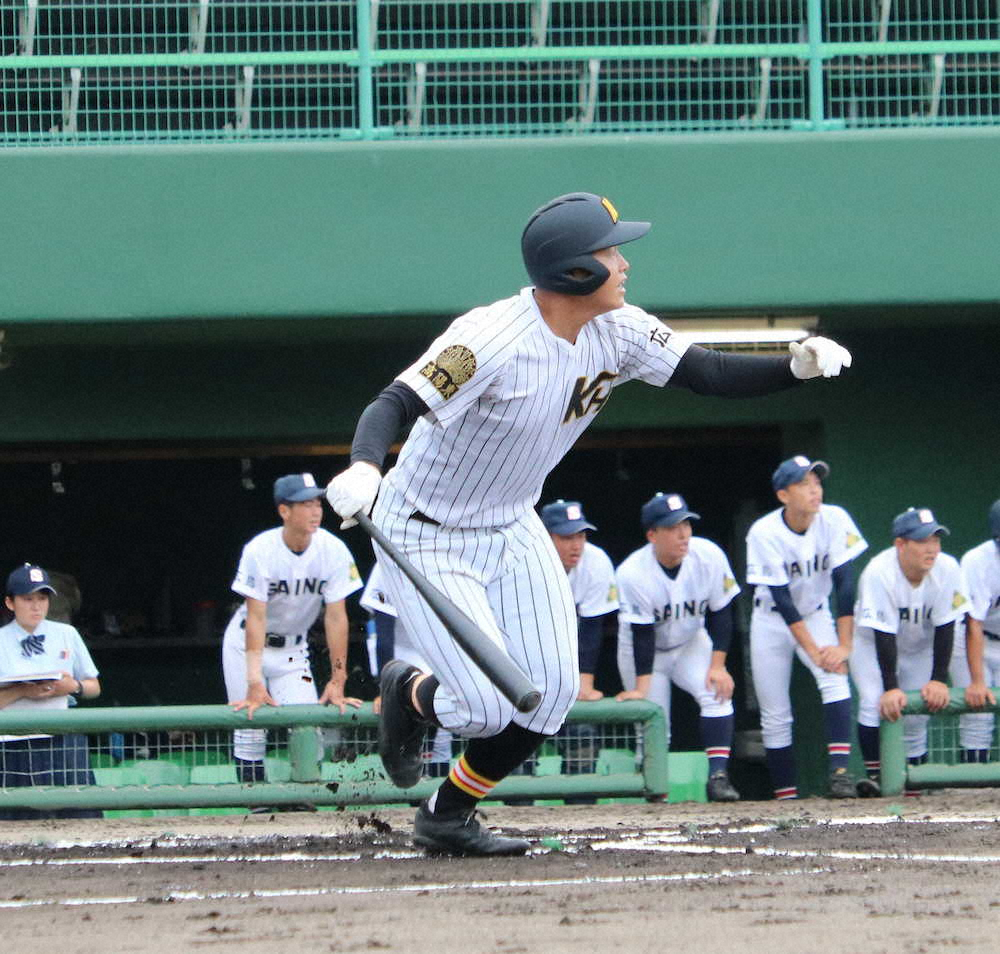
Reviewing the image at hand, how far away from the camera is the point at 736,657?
1070 centimetres

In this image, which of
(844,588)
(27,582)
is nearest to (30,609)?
(27,582)

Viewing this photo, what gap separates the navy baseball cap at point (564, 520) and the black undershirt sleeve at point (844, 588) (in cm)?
115

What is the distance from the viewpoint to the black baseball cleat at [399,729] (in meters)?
4.68

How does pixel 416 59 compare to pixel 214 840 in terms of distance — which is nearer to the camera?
pixel 214 840

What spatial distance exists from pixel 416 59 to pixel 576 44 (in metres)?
1.10

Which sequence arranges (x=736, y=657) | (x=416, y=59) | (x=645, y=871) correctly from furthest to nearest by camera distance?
1. (x=736, y=657)
2. (x=416, y=59)
3. (x=645, y=871)

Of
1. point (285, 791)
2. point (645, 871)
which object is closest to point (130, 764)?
point (285, 791)

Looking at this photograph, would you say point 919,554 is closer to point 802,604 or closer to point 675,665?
point 802,604

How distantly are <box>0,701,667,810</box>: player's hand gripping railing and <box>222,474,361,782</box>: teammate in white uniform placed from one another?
0.44 m

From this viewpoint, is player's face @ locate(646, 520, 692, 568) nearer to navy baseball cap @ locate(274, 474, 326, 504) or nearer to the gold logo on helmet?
navy baseball cap @ locate(274, 474, 326, 504)

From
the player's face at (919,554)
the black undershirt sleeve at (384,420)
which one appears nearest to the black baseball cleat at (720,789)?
the player's face at (919,554)

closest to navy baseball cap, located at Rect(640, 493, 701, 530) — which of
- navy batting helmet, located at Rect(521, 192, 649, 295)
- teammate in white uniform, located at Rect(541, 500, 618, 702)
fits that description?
teammate in white uniform, located at Rect(541, 500, 618, 702)

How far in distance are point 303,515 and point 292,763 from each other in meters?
1.24

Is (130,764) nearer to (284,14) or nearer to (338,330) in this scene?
(338,330)
